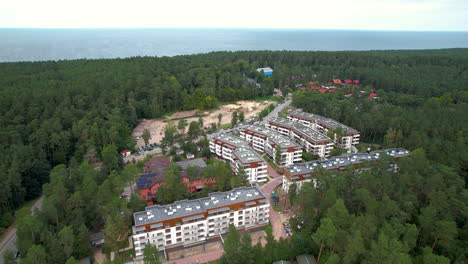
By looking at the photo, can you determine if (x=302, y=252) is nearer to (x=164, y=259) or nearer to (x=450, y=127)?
(x=164, y=259)

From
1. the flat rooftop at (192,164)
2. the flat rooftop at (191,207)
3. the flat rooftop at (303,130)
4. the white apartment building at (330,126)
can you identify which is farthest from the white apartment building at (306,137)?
the flat rooftop at (191,207)

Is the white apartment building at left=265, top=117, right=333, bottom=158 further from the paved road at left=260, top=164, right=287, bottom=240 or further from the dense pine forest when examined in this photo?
the dense pine forest

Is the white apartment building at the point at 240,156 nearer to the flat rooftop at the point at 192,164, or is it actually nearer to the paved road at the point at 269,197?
the paved road at the point at 269,197

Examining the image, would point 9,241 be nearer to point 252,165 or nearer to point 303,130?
point 252,165

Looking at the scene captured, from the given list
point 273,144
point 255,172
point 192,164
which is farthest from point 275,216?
point 273,144

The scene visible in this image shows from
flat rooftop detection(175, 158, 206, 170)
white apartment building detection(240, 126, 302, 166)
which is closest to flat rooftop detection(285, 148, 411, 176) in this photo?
white apartment building detection(240, 126, 302, 166)
